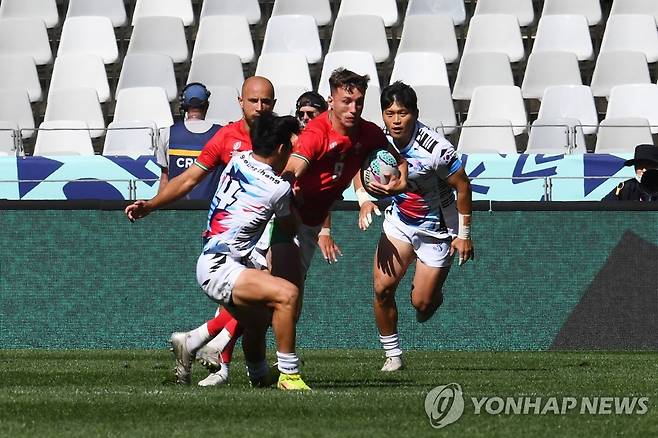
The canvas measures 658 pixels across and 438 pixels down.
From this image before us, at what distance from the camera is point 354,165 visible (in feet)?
31.5

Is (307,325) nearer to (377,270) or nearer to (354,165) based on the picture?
(377,270)

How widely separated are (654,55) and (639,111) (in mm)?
1788

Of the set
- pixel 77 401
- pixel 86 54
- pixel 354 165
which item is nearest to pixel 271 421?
pixel 77 401

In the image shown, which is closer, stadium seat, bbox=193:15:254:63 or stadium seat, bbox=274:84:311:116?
stadium seat, bbox=274:84:311:116

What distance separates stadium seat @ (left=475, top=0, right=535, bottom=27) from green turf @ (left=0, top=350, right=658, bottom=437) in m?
8.63

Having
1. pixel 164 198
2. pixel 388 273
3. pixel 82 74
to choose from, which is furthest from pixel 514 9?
pixel 164 198

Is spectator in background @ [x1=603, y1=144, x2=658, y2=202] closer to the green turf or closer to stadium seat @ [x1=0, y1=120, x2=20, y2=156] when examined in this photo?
the green turf

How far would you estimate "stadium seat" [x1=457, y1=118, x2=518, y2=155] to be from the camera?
16.4 meters

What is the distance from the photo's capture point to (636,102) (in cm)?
1762

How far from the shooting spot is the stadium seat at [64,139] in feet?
55.9

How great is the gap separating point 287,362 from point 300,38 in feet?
A: 38.2

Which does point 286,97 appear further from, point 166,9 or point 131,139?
point 166,9

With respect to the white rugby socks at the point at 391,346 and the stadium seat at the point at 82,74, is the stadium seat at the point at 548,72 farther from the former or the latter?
the white rugby socks at the point at 391,346

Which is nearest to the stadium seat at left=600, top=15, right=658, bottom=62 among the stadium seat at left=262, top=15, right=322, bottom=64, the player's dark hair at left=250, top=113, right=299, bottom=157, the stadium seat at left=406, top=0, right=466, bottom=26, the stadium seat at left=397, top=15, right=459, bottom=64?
the stadium seat at left=397, top=15, right=459, bottom=64
